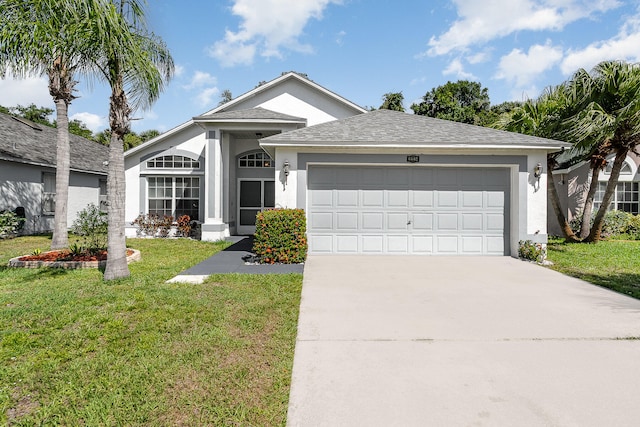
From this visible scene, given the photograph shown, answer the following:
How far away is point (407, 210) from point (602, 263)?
5.12 m

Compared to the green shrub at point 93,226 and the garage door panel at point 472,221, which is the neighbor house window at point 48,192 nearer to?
the green shrub at point 93,226

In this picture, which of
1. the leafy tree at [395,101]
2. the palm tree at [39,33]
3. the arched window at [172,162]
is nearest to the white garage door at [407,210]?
the palm tree at [39,33]

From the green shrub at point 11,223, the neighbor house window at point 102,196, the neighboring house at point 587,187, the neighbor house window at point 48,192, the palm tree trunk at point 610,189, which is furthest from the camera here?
the neighbor house window at point 102,196

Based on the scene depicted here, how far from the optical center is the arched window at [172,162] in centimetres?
1438

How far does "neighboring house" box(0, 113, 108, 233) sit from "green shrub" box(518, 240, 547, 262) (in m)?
18.7

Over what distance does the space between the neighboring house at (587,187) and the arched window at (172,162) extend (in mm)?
16156

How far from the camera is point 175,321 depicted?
14.6 feet

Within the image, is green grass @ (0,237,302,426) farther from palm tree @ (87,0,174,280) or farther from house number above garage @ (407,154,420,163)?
house number above garage @ (407,154,420,163)

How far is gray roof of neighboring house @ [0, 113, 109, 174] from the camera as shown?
1434cm

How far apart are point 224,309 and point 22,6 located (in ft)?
21.1

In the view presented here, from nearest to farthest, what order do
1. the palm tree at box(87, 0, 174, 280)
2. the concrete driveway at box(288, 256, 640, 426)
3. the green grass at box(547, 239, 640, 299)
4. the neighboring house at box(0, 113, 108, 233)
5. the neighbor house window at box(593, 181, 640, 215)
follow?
1. the concrete driveway at box(288, 256, 640, 426)
2. the palm tree at box(87, 0, 174, 280)
3. the green grass at box(547, 239, 640, 299)
4. the neighboring house at box(0, 113, 108, 233)
5. the neighbor house window at box(593, 181, 640, 215)

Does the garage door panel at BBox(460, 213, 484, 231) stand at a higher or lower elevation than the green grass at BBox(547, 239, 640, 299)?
higher

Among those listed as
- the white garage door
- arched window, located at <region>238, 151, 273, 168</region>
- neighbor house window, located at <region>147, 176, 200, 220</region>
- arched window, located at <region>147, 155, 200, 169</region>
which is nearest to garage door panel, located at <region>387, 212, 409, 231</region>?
the white garage door

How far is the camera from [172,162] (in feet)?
47.3
